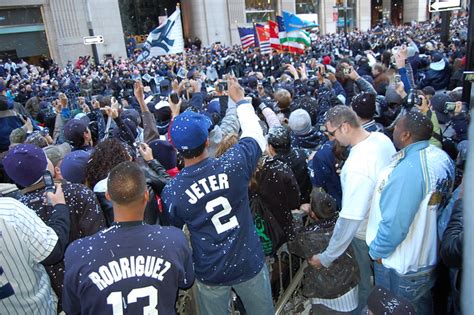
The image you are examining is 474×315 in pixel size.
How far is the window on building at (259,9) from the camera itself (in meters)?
35.3

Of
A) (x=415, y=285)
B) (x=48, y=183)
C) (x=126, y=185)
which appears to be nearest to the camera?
(x=126, y=185)

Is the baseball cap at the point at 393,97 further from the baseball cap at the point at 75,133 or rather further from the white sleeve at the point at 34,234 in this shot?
the white sleeve at the point at 34,234

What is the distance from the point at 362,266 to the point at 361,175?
975 millimetres

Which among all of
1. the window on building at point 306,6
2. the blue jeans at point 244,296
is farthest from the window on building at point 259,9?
the blue jeans at point 244,296

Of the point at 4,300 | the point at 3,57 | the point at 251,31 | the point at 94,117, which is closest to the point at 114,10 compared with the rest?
the point at 3,57

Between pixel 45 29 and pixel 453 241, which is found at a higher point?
pixel 45 29

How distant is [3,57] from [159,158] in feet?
83.5

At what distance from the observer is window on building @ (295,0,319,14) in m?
38.5

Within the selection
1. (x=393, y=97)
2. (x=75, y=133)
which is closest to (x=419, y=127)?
→ (x=393, y=97)

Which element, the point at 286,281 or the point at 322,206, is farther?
the point at 286,281

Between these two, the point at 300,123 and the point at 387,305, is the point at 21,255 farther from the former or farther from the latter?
the point at 300,123

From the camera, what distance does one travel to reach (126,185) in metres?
2.05

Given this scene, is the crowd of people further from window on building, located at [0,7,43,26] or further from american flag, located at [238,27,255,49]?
window on building, located at [0,7,43,26]

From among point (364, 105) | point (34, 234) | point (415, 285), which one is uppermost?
point (364, 105)
